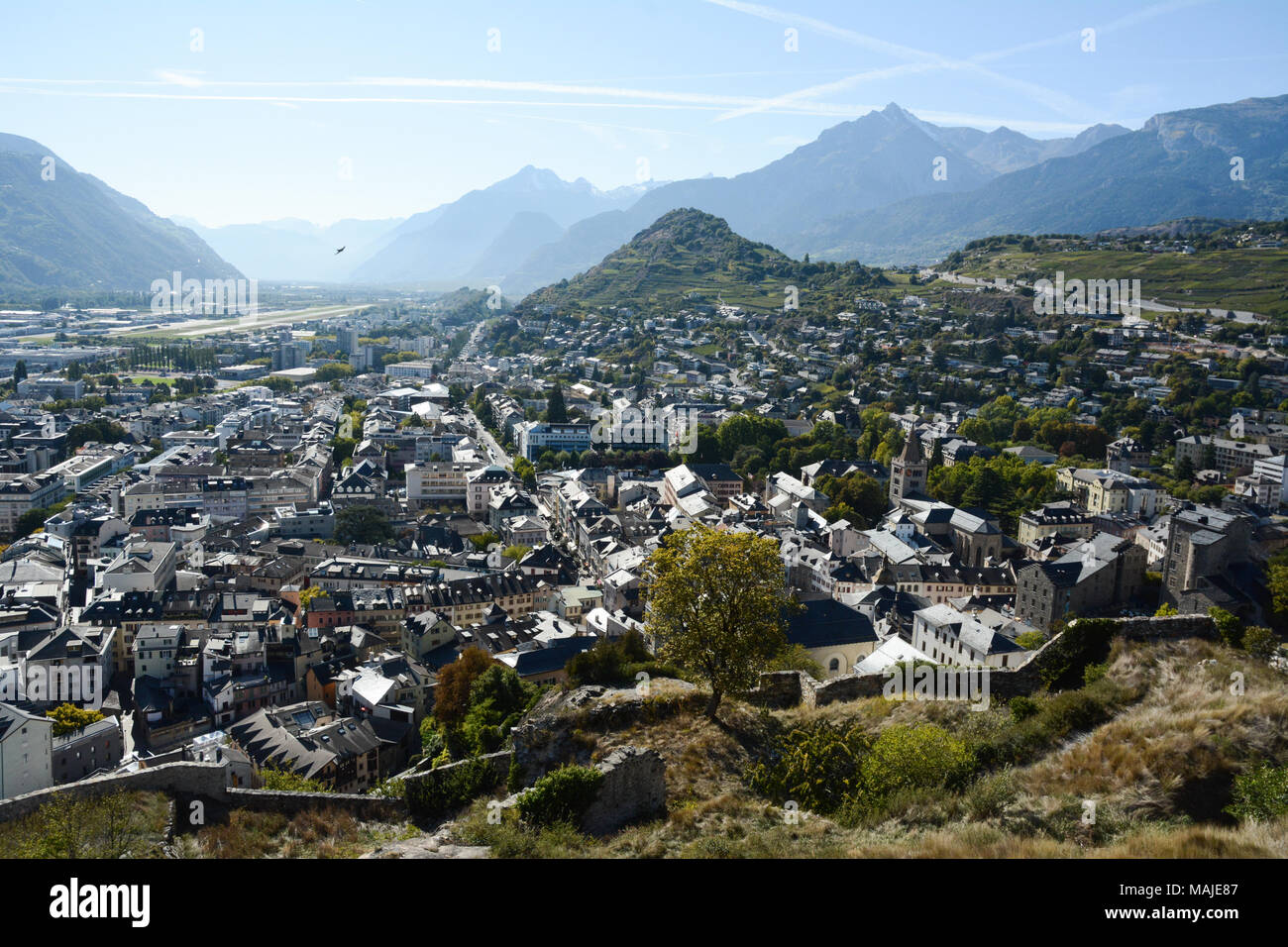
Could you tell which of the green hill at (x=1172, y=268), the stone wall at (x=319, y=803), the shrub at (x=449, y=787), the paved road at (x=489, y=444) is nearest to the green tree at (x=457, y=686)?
the shrub at (x=449, y=787)

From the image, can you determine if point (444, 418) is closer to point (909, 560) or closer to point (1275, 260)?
point (909, 560)

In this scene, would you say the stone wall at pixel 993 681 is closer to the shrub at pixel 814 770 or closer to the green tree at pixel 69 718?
the shrub at pixel 814 770

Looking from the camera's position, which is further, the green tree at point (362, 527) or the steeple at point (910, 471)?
the steeple at point (910, 471)

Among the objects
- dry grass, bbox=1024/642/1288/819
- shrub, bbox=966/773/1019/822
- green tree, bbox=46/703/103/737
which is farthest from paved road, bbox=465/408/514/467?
shrub, bbox=966/773/1019/822

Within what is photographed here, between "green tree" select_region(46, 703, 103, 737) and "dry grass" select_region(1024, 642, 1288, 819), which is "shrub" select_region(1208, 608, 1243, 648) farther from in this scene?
"green tree" select_region(46, 703, 103, 737)

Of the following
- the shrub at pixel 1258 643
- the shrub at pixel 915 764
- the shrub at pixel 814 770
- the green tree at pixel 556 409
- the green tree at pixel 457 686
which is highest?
the green tree at pixel 556 409

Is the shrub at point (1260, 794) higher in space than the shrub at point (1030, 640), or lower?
higher
